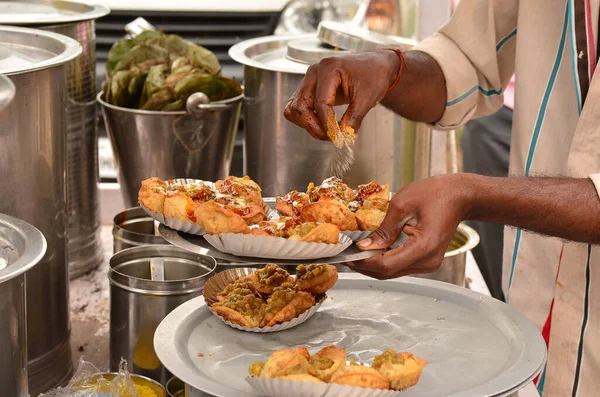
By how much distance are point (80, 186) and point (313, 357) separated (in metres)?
1.45

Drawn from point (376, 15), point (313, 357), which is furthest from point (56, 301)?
point (376, 15)

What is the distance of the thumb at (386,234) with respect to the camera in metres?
1.41

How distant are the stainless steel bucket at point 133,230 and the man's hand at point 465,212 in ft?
2.70

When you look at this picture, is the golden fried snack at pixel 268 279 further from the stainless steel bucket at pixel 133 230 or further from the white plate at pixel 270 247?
the stainless steel bucket at pixel 133 230

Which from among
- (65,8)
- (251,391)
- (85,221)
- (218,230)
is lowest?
(85,221)

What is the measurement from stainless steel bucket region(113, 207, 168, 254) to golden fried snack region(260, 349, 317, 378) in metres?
0.87

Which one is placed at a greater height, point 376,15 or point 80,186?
point 376,15

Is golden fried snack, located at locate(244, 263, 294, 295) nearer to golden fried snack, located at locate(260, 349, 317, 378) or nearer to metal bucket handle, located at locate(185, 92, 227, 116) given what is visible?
golden fried snack, located at locate(260, 349, 317, 378)

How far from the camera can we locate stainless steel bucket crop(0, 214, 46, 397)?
4.39 feet

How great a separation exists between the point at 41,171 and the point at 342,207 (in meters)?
0.72

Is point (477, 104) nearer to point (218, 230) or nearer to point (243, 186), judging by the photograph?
point (243, 186)

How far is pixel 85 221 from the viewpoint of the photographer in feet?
8.60

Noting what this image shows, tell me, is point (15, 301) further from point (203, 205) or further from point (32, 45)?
point (32, 45)

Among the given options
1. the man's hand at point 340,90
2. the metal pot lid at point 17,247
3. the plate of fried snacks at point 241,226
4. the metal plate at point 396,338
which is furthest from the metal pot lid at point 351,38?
the metal pot lid at point 17,247
